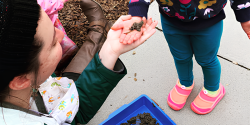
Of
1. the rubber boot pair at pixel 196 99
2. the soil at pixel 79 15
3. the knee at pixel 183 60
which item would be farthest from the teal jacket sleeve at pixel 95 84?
the soil at pixel 79 15

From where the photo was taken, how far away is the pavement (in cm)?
178

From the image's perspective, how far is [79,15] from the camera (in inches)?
121

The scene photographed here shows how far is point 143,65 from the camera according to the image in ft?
7.39

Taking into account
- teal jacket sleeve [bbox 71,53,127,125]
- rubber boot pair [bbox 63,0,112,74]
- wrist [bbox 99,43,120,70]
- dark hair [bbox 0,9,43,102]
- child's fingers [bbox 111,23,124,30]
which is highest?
dark hair [bbox 0,9,43,102]

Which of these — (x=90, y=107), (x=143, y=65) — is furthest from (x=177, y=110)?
(x=90, y=107)

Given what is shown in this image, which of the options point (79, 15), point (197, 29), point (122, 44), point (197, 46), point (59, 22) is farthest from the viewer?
point (79, 15)

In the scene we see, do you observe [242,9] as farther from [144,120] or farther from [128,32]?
[144,120]

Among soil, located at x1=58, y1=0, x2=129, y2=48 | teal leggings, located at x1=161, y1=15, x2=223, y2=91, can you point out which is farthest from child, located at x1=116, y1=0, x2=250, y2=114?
soil, located at x1=58, y1=0, x2=129, y2=48

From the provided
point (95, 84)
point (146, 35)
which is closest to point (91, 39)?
point (95, 84)

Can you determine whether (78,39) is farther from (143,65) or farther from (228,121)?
(228,121)

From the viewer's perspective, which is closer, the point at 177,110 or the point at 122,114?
the point at 122,114

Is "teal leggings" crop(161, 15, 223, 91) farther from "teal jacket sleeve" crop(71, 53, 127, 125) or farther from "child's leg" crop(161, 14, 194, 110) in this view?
"teal jacket sleeve" crop(71, 53, 127, 125)

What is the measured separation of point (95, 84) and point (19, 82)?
0.44 meters

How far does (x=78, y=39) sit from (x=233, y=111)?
6.73 ft
